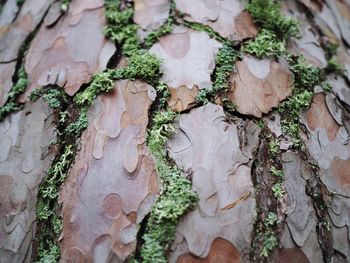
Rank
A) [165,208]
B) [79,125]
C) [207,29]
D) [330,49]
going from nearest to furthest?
1. [165,208]
2. [79,125]
3. [207,29]
4. [330,49]

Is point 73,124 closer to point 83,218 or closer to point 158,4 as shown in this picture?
point 83,218

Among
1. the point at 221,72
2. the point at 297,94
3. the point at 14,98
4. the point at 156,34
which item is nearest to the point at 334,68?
the point at 297,94

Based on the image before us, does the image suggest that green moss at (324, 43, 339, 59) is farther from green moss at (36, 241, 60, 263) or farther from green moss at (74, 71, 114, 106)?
green moss at (36, 241, 60, 263)

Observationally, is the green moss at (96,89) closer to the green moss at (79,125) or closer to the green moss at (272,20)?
the green moss at (79,125)

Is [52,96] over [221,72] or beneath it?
beneath

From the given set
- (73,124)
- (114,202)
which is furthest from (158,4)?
(114,202)

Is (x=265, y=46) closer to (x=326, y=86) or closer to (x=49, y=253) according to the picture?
(x=326, y=86)

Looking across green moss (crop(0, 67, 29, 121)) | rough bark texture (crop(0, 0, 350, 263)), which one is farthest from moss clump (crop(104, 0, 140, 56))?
green moss (crop(0, 67, 29, 121))

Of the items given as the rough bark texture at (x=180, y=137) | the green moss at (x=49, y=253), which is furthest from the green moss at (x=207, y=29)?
the green moss at (x=49, y=253)
